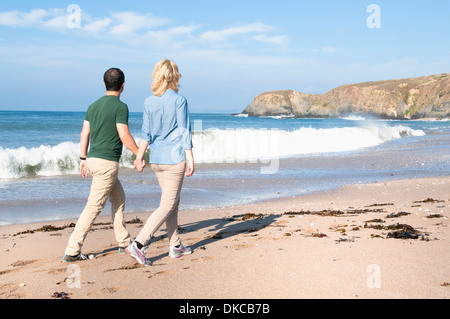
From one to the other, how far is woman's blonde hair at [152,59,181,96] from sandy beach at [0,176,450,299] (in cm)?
177

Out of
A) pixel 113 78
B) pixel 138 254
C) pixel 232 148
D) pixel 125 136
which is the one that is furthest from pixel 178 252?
pixel 232 148

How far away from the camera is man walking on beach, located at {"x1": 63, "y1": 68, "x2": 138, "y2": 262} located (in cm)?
467

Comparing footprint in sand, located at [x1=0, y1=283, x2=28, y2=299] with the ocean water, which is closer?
footprint in sand, located at [x1=0, y1=283, x2=28, y2=299]

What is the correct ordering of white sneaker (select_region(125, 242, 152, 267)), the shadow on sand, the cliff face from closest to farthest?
1. white sneaker (select_region(125, 242, 152, 267))
2. the shadow on sand
3. the cliff face

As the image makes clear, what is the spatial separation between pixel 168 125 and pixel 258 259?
1.60 meters

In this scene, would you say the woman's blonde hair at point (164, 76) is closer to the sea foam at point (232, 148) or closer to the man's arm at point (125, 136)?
the man's arm at point (125, 136)

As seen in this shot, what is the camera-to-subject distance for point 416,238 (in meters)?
5.11

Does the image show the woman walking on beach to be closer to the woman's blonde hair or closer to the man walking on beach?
the woman's blonde hair

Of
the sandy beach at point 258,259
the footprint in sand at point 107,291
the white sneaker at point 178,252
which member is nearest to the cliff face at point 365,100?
the sandy beach at point 258,259

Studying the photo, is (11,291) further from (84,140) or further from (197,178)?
(197,178)

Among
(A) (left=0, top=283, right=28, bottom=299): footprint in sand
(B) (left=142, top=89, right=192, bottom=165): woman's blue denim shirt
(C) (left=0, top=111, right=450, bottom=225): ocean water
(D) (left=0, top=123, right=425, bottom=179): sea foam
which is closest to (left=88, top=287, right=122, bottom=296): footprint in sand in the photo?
(A) (left=0, top=283, right=28, bottom=299): footprint in sand

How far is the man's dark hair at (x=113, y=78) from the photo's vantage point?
4.74 metres

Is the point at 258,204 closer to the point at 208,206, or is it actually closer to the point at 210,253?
the point at 208,206
